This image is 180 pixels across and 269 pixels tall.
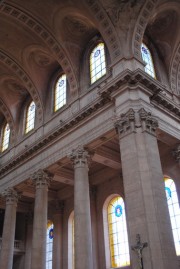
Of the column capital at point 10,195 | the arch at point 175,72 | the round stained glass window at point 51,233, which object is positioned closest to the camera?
the arch at point 175,72

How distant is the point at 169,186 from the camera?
1588 cm

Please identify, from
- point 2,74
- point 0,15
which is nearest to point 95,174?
point 2,74

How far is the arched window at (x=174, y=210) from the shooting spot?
14594 mm

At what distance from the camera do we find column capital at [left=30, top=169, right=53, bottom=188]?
648 inches

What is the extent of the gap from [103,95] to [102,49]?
4.72m

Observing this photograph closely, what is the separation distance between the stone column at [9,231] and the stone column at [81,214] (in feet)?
20.6

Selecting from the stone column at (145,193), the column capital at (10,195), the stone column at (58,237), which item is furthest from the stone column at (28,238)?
the stone column at (145,193)

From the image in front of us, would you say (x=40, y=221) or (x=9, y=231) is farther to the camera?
(x=9, y=231)

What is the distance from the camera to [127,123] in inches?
489

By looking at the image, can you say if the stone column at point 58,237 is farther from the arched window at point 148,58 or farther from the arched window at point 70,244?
the arched window at point 148,58

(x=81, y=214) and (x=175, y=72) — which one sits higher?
(x=175, y=72)

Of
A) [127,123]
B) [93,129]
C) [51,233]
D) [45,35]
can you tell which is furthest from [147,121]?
[51,233]

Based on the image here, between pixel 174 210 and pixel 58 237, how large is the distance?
27.6 feet

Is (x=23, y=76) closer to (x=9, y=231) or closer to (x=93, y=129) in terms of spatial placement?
(x=93, y=129)
